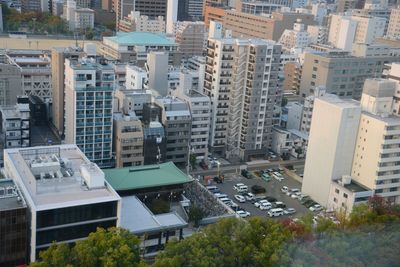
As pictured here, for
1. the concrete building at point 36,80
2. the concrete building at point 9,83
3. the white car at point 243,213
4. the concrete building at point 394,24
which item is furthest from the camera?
the concrete building at point 394,24

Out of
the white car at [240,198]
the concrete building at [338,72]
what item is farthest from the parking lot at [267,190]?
the concrete building at [338,72]

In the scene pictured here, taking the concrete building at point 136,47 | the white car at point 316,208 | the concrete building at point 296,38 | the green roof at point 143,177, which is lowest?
the white car at point 316,208

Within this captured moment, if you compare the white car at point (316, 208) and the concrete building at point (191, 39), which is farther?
the concrete building at point (191, 39)

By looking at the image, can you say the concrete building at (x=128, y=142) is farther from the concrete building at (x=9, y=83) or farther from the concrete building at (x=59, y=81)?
the concrete building at (x=9, y=83)

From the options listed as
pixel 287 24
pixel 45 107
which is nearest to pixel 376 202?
pixel 45 107

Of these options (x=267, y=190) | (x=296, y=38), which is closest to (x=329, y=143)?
(x=267, y=190)

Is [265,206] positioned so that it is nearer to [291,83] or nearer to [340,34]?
[291,83]

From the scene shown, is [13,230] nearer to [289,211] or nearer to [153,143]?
[153,143]
